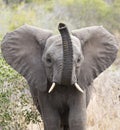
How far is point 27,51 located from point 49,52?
1.86 ft

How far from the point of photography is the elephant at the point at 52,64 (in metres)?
4.98

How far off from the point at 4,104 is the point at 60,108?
1.27 m

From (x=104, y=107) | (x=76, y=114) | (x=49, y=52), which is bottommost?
(x=104, y=107)

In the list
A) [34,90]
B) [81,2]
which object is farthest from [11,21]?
[34,90]

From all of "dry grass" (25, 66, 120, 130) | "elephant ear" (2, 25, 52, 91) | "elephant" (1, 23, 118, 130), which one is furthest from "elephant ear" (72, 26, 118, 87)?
"dry grass" (25, 66, 120, 130)

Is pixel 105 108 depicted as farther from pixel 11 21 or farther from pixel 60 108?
pixel 11 21

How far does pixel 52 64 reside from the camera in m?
4.79

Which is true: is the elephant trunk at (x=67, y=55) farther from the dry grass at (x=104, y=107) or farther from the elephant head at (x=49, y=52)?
the dry grass at (x=104, y=107)

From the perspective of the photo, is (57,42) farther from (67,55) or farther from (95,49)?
(95,49)

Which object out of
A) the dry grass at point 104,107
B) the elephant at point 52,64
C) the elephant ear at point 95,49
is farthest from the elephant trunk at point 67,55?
the dry grass at point 104,107

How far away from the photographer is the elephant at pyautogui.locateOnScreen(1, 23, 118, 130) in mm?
4984

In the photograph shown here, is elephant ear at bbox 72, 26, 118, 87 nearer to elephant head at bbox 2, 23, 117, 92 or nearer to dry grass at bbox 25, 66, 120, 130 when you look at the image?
elephant head at bbox 2, 23, 117, 92

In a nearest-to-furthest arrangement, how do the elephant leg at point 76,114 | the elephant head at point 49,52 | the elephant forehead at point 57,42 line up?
the elephant forehead at point 57,42 → the elephant head at point 49,52 → the elephant leg at point 76,114

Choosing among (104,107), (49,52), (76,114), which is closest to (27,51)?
(49,52)
